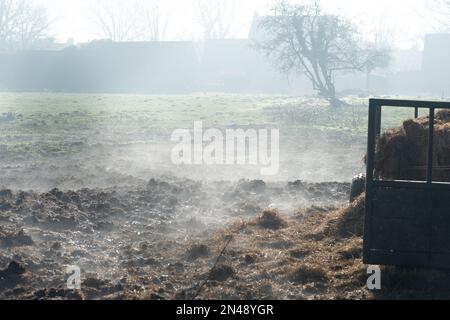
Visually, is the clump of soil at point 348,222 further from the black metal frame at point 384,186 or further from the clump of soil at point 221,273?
the clump of soil at point 221,273

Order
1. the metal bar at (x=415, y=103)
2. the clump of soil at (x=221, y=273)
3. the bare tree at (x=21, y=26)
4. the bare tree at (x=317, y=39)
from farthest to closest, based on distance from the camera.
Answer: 1. the bare tree at (x=21, y=26)
2. the bare tree at (x=317, y=39)
3. the clump of soil at (x=221, y=273)
4. the metal bar at (x=415, y=103)

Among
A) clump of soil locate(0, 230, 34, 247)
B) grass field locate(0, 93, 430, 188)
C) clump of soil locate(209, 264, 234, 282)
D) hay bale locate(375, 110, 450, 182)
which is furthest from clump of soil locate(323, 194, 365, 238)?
grass field locate(0, 93, 430, 188)

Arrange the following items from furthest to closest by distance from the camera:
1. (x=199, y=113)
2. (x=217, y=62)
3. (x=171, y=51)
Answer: (x=217, y=62) → (x=171, y=51) → (x=199, y=113)

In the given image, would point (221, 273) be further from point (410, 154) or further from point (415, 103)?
point (415, 103)

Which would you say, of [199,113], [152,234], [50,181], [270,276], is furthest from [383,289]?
[199,113]

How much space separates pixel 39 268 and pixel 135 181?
5603 millimetres

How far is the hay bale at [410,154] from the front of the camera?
20.1 feet

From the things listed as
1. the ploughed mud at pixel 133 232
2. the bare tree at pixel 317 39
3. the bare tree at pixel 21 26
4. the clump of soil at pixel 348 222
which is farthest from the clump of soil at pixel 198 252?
the bare tree at pixel 21 26

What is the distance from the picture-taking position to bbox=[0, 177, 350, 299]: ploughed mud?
5.88 meters

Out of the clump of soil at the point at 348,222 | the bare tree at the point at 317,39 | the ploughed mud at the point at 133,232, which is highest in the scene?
the bare tree at the point at 317,39

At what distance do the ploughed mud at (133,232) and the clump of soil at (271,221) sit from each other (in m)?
0.01

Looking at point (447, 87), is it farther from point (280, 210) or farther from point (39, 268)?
point (39, 268)

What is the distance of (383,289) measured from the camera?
18.1ft

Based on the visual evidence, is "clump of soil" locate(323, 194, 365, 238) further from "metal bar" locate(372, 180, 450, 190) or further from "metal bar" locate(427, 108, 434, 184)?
"metal bar" locate(427, 108, 434, 184)
